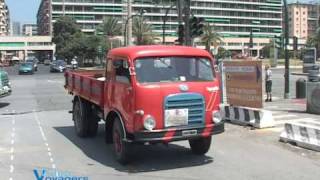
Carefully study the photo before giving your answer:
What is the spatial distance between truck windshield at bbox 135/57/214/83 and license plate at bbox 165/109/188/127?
0.63 m

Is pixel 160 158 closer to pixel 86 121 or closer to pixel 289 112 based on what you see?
pixel 86 121

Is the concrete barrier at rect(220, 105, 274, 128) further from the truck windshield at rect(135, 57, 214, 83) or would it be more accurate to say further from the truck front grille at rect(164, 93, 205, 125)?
the truck front grille at rect(164, 93, 205, 125)

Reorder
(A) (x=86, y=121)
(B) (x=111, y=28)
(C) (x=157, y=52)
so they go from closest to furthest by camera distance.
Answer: (C) (x=157, y=52) < (A) (x=86, y=121) < (B) (x=111, y=28)

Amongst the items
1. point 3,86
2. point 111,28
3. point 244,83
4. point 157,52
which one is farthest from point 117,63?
point 111,28

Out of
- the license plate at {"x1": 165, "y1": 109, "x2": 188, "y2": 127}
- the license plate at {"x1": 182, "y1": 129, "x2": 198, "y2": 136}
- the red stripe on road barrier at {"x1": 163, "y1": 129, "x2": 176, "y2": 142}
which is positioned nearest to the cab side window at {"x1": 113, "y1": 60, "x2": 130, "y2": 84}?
the license plate at {"x1": 165, "y1": 109, "x2": 188, "y2": 127}

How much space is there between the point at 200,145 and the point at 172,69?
1.81 m

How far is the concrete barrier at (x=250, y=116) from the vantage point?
15.7m

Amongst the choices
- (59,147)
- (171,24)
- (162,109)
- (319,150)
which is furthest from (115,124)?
(171,24)

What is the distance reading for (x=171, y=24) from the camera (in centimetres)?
18288

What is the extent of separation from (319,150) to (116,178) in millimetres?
4781

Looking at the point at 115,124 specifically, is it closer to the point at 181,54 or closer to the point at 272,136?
the point at 181,54

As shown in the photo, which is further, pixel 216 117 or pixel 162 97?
pixel 216 117

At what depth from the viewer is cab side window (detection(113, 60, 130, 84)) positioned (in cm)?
1092

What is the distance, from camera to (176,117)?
10.6 m
